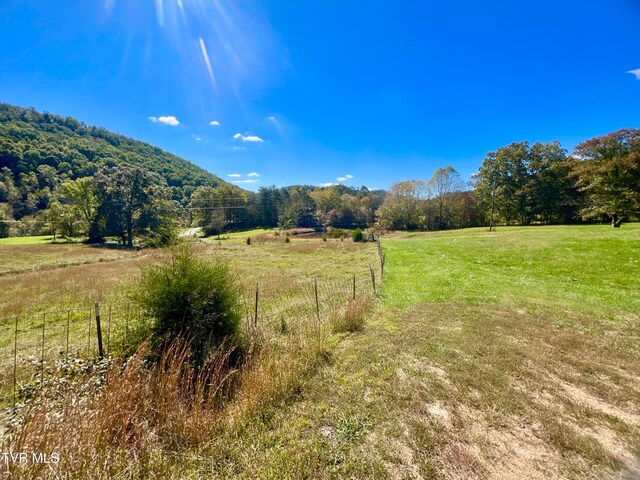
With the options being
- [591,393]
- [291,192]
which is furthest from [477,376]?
[291,192]

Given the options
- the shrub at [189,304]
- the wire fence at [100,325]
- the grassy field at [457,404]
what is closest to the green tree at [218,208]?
the wire fence at [100,325]

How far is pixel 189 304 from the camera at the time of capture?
16.3ft

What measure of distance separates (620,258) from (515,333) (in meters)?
13.3

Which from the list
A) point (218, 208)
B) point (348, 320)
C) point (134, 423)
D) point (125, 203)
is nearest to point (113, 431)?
point (134, 423)

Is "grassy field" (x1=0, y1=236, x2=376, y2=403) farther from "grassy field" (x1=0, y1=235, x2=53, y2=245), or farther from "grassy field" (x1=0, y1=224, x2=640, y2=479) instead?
"grassy field" (x1=0, y1=235, x2=53, y2=245)

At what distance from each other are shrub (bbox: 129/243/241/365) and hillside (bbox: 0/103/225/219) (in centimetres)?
7514

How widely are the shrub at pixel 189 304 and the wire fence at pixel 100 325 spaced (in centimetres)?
40

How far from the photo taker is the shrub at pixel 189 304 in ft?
15.8

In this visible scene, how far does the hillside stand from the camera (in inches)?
2227

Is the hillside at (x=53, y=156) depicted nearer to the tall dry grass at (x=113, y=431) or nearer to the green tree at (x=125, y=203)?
the green tree at (x=125, y=203)

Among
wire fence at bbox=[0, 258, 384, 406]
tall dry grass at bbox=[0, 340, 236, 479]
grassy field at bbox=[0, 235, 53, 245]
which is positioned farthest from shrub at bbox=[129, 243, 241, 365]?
grassy field at bbox=[0, 235, 53, 245]

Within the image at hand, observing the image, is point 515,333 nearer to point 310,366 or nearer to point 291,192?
point 310,366

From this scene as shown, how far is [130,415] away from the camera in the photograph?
2.91 m

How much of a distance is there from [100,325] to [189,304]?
2660mm
